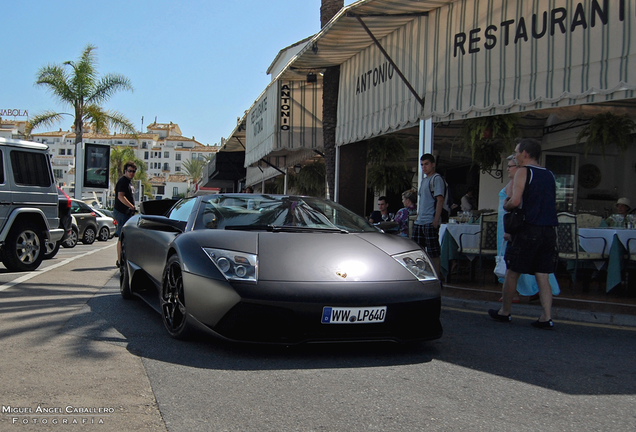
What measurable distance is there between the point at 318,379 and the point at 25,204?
7585 millimetres

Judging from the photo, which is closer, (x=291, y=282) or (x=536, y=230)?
(x=291, y=282)

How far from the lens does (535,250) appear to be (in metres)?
5.71

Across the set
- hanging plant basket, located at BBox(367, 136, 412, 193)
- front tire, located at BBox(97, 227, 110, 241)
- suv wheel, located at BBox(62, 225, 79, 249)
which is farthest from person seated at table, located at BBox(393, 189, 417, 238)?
front tire, located at BBox(97, 227, 110, 241)

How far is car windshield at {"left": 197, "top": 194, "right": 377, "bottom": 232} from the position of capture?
5051 mm

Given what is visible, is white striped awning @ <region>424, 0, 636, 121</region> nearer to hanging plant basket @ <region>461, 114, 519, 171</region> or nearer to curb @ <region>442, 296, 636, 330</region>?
hanging plant basket @ <region>461, 114, 519, 171</region>

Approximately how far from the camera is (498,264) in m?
7.38

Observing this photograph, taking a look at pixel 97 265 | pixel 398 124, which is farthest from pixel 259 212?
pixel 97 265

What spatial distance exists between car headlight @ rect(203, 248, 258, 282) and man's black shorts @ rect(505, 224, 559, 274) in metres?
2.70

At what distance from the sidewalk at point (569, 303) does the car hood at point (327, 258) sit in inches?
104

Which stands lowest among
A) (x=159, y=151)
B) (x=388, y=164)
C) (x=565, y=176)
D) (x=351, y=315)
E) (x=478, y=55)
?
(x=351, y=315)

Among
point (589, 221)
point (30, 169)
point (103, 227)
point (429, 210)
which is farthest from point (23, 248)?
point (103, 227)

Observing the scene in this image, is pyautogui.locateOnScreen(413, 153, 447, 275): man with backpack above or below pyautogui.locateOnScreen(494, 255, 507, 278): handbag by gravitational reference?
above

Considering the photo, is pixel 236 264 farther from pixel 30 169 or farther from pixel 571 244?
pixel 30 169

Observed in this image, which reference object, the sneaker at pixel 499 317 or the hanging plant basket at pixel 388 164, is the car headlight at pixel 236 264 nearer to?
the sneaker at pixel 499 317
